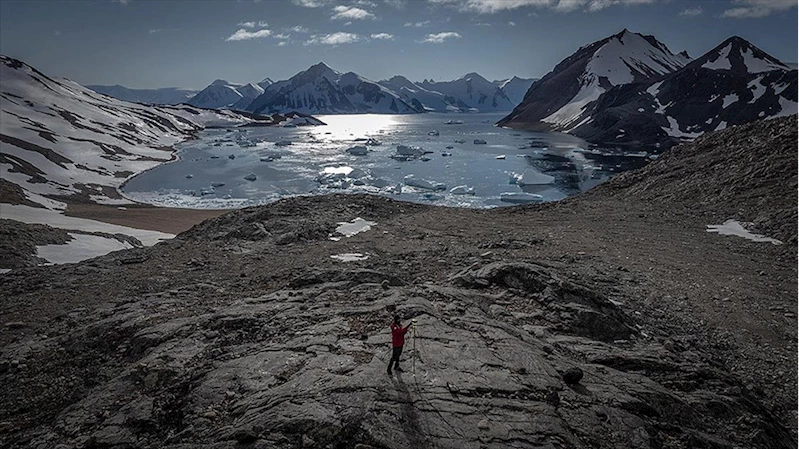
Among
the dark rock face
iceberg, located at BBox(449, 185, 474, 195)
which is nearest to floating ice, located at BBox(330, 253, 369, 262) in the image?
the dark rock face

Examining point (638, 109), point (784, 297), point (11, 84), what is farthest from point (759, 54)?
point (11, 84)

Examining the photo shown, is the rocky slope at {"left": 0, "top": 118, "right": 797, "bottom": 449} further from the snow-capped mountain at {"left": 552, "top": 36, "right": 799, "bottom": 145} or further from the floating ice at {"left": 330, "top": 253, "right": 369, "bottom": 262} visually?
the snow-capped mountain at {"left": 552, "top": 36, "right": 799, "bottom": 145}

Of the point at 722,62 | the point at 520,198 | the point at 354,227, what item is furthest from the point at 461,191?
the point at 722,62

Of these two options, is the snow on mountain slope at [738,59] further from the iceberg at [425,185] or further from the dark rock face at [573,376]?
the dark rock face at [573,376]

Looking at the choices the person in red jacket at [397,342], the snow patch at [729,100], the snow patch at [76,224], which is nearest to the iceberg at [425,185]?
the snow patch at [76,224]

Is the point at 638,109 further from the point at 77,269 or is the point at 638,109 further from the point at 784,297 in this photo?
the point at 77,269

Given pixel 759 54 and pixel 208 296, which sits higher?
pixel 759 54

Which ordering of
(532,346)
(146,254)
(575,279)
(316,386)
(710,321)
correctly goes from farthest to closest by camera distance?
(146,254) → (575,279) → (710,321) → (532,346) → (316,386)

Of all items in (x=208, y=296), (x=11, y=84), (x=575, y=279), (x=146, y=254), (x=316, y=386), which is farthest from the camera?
(x=11, y=84)
